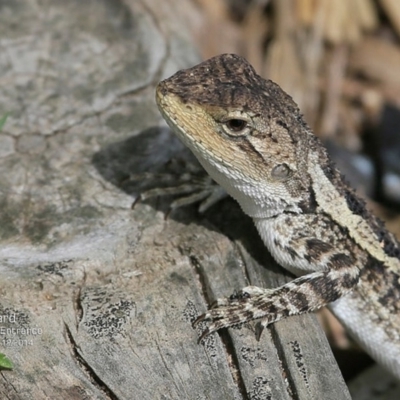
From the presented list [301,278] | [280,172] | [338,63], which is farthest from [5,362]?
[338,63]

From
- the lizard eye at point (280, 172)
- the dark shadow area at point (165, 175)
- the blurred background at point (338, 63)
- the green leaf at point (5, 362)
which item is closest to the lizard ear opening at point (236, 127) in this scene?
the lizard eye at point (280, 172)

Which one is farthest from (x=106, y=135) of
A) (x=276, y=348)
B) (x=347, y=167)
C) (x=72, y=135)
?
(x=347, y=167)

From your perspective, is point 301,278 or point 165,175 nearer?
point 301,278

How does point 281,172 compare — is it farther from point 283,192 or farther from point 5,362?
point 5,362

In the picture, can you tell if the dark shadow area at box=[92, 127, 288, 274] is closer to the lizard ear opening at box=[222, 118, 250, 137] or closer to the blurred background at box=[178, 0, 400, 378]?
the lizard ear opening at box=[222, 118, 250, 137]

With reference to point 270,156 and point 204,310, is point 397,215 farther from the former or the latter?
point 204,310

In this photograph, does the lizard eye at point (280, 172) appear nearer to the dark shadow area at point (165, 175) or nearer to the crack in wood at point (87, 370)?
the dark shadow area at point (165, 175)
